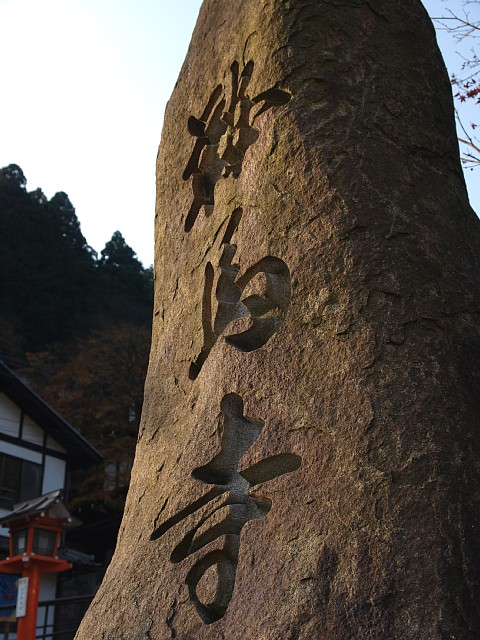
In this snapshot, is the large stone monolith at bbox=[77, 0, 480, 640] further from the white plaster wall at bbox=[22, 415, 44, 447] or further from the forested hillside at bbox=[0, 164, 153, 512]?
the forested hillside at bbox=[0, 164, 153, 512]

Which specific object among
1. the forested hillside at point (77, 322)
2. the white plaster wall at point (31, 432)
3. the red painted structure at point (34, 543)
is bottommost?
the red painted structure at point (34, 543)

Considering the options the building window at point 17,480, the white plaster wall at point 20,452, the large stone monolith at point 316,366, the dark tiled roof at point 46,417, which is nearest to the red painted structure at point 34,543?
Answer: the large stone monolith at point 316,366

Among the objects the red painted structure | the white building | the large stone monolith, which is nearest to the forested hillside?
the white building

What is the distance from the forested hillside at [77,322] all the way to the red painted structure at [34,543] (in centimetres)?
1125

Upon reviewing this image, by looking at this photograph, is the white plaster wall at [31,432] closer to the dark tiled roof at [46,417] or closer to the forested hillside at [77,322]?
the dark tiled roof at [46,417]

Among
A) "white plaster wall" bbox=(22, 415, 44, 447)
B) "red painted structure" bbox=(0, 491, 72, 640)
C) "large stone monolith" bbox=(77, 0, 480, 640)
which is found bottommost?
"red painted structure" bbox=(0, 491, 72, 640)

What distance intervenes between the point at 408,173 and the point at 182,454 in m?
1.47

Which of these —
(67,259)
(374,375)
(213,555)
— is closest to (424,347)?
(374,375)

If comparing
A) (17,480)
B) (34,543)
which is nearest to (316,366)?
(34,543)

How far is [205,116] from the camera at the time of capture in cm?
383

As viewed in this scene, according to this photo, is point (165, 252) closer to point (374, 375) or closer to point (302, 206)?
point (302, 206)

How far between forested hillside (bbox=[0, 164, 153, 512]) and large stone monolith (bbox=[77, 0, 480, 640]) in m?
17.8

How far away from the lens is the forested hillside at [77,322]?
891 inches

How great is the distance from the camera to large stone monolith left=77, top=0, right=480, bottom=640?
7.42 ft
